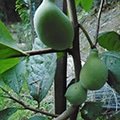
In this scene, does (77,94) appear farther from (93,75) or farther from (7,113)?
(7,113)

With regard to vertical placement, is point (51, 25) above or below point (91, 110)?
above

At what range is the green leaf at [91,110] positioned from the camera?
496mm

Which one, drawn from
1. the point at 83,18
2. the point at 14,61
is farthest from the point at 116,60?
the point at 83,18

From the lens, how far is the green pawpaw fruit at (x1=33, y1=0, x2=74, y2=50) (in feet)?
1.15

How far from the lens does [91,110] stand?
496mm

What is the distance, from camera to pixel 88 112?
0.50 metres

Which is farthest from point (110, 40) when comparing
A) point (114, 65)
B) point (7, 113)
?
point (7, 113)

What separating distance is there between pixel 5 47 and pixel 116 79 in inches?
6.2

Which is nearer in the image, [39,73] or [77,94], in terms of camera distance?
[77,94]

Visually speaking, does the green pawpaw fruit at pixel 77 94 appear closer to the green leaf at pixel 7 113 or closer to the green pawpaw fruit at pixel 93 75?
the green pawpaw fruit at pixel 93 75

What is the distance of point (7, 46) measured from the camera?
15.4 inches

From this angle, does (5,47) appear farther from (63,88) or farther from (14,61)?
(63,88)

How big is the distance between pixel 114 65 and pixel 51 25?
16 cm

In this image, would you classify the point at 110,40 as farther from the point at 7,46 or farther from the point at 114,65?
the point at 7,46
